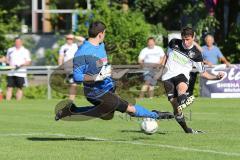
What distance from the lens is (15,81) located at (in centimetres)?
2466

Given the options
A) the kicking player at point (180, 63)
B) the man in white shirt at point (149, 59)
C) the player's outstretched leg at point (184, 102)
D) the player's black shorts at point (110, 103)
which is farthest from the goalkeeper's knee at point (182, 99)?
the man in white shirt at point (149, 59)

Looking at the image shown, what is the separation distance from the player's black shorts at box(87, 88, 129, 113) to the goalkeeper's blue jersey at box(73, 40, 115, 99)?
0.07 m

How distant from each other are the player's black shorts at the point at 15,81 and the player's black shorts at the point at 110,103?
41.4 ft

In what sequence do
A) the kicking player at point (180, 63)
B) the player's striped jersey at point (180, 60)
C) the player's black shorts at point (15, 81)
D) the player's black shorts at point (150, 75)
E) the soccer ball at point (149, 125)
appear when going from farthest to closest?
the player's black shorts at point (15, 81), the player's black shorts at point (150, 75), the player's striped jersey at point (180, 60), the kicking player at point (180, 63), the soccer ball at point (149, 125)

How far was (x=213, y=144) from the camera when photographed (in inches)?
463

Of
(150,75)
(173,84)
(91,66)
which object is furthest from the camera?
(150,75)

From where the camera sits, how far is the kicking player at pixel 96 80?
11.8 meters

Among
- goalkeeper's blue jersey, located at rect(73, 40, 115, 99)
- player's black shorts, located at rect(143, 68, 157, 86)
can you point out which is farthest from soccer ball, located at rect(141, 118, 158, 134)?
player's black shorts, located at rect(143, 68, 157, 86)

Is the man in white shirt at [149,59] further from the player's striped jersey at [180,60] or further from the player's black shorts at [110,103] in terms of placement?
the player's black shorts at [110,103]

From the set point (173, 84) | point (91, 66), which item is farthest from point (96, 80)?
point (173, 84)

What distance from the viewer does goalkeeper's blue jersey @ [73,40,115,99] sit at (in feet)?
38.5

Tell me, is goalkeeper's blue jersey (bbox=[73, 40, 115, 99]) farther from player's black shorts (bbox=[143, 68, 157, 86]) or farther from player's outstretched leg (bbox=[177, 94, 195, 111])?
player's black shorts (bbox=[143, 68, 157, 86])

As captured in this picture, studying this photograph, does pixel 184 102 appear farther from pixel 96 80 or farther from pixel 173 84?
pixel 96 80

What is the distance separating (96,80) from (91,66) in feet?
0.83
